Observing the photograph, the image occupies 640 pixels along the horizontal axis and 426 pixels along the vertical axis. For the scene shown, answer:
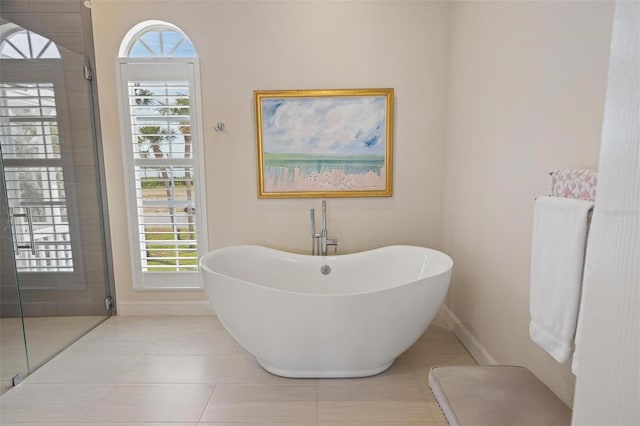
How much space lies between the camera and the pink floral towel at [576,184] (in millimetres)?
1089

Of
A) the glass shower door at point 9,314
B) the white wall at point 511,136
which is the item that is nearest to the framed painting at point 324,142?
the white wall at point 511,136

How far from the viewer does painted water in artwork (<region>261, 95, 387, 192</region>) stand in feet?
8.57

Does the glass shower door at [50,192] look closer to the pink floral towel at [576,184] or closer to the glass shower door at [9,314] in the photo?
the glass shower door at [9,314]

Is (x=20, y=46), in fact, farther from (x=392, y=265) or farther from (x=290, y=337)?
(x=392, y=265)

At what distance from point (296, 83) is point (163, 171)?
1.35m

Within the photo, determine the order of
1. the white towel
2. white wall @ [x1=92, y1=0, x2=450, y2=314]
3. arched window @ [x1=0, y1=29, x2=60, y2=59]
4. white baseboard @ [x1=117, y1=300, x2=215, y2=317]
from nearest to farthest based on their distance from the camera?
the white towel, arched window @ [x1=0, y1=29, x2=60, y2=59], white wall @ [x1=92, y1=0, x2=450, y2=314], white baseboard @ [x1=117, y1=300, x2=215, y2=317]

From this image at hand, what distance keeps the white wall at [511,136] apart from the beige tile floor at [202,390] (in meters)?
0.56

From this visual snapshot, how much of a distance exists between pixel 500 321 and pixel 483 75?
5.08 ft

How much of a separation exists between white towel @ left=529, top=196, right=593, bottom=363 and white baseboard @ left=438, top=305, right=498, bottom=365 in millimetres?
888

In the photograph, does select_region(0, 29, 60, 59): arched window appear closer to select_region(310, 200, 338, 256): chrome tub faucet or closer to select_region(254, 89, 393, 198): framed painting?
select_region(254, 89, 393, 198): framed painting

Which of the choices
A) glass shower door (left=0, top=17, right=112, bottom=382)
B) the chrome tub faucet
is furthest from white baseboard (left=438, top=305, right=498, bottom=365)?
glass shower door (left=0, top=17, right=112, bottom=382)

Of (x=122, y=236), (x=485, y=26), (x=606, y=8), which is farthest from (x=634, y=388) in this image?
(x=122, y=236)

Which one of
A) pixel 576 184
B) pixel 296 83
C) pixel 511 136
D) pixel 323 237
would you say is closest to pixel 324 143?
pixel 296 83

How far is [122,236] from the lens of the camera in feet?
9.11
